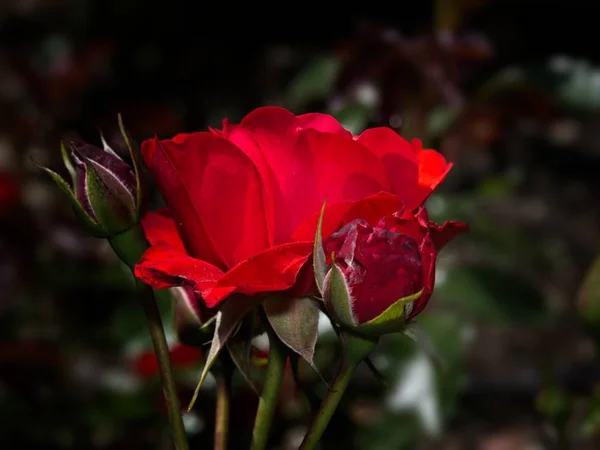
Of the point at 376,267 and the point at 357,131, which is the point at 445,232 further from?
the point at 357,131

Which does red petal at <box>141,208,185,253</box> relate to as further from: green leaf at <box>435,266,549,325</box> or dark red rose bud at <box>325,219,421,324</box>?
green leaf at <box>435,266,549,325</box>

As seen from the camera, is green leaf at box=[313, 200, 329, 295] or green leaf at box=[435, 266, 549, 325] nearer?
green leaf at box=[313, 200, 329, 295]

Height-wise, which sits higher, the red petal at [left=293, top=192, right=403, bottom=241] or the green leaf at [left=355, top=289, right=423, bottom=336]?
the red petal at [left=293, top=192, right=403, bottom=241]

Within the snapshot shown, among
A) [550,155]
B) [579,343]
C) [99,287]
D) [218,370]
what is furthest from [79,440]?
[550,155]

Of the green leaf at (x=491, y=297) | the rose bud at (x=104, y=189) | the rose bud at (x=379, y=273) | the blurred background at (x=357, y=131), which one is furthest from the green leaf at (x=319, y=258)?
the green leaf at (x=491, y=297)

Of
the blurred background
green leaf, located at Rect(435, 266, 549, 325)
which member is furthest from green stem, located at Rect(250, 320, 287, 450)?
green leaf, located at Rect(435, 266, 549, 325)

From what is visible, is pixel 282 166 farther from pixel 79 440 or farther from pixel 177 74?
pixel 177 74

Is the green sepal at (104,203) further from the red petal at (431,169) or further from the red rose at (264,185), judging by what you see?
the red petal at (431,169)
